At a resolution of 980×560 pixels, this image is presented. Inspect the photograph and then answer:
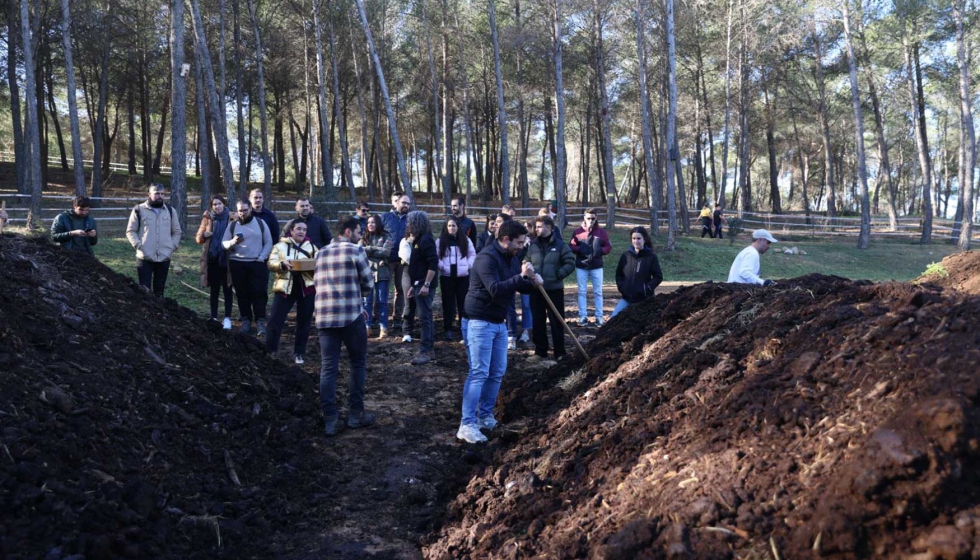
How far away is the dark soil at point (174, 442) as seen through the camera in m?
3.85

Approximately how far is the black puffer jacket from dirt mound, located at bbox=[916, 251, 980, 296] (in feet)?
10.6

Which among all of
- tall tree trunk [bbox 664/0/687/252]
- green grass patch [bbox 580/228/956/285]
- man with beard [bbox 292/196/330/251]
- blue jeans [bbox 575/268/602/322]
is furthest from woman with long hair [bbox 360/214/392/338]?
tall tree trunk [bbox 664/0/687/252]

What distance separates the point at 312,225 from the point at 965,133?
28173 mm

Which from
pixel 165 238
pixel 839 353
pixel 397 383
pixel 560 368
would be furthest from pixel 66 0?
pixel 839 353

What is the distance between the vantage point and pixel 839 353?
155 inches

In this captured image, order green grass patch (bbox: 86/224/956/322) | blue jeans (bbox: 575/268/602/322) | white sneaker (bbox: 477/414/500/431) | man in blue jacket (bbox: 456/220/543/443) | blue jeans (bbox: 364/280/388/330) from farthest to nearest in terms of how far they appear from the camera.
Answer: green grass patch (bbox: 86/224/956/322), blue jeans (bbox: 575/268/602/322), blue jeans (bbox: 364/280/388/330), white sneaker (bbox: 477/414/500/431), man in blue jacket (bbox: 456/220/543/443)

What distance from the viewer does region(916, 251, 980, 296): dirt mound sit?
8.68m

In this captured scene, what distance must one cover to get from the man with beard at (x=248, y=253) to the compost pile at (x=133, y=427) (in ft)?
3.90

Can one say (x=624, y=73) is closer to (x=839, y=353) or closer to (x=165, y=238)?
(x=165, y=238)

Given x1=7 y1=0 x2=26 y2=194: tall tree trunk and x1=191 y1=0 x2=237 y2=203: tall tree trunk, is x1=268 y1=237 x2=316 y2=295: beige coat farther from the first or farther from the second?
x1=7 y1=0 x2=26 y2=194: tall tree trunk

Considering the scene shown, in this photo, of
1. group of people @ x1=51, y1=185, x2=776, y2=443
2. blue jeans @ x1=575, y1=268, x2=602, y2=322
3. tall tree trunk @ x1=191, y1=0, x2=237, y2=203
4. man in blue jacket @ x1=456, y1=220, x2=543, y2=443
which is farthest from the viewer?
tall tree trunk @ x1=191, y1=0, x2=237, y2=203

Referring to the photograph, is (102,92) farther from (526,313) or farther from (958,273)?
(958,273)

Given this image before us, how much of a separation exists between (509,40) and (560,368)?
68.5 feet

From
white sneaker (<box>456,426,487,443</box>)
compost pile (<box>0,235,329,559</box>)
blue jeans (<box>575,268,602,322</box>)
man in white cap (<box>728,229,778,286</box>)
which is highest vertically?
man in white cap (<box>728,229,778,286</box>)
